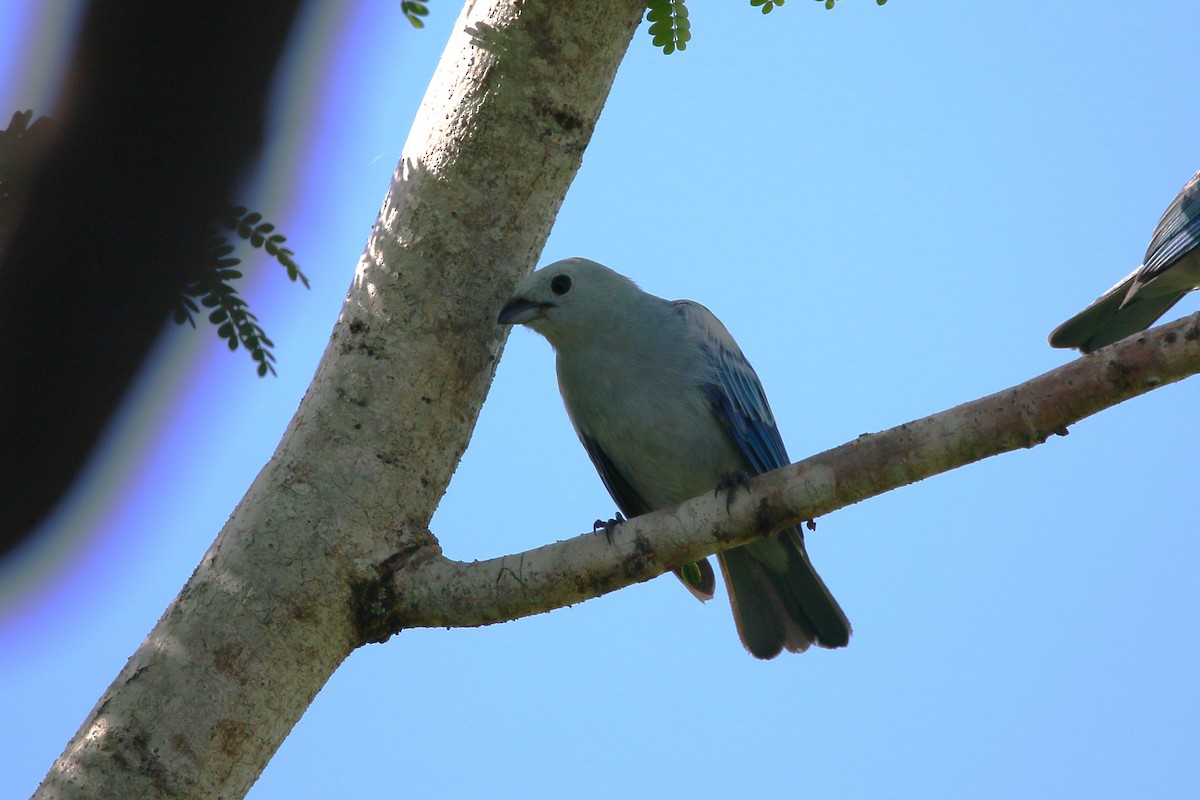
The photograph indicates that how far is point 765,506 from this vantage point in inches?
131

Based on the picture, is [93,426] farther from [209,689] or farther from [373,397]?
[373,397]

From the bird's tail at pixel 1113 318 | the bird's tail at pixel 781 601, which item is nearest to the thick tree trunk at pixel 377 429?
the bird's tail at pixel 781 601

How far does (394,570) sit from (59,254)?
156 cm

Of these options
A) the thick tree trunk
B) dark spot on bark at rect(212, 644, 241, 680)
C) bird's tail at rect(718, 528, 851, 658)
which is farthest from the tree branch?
bird's tail at rect(718, 528, 851, 658)

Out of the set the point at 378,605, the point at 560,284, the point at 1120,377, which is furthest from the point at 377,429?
the point at 1120,377

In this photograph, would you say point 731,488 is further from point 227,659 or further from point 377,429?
point 227,659

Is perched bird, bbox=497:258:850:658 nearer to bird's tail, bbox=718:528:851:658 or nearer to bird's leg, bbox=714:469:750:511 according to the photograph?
bird's tail, bbox=718:528:851:658

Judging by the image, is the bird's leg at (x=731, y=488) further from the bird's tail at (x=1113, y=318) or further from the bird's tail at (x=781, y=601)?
the bird's tail at (x=1113, y=318)

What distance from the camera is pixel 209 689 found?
10.2 feet

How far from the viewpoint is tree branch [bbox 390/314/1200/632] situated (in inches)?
120

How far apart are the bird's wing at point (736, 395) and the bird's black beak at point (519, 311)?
87cm

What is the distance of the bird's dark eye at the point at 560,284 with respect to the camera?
15.7 feet

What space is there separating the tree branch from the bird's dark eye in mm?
1639

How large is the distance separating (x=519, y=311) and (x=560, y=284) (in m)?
0.76
